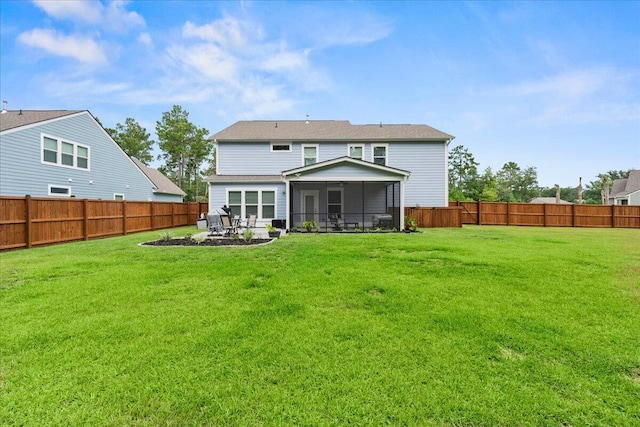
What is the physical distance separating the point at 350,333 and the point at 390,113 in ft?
73.4

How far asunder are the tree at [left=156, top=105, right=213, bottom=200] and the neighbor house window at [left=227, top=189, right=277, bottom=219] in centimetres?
2856

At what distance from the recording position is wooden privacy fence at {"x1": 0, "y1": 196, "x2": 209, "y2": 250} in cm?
903

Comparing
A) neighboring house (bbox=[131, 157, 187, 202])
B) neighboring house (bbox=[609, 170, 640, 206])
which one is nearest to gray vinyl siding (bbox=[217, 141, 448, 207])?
neighboring house (bbox=[131, 157, 187, 202])

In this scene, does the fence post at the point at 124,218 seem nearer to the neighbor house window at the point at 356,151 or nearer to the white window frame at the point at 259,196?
the white window frame at the point at 259,196

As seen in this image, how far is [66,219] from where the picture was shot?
10.8 meters

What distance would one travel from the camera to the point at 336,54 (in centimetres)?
1750

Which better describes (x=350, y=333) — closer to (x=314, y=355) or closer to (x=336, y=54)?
(x=314, y=355)

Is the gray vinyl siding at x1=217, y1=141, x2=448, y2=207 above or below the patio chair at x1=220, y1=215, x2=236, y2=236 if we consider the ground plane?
above

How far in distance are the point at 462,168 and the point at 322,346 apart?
4813 centimetres

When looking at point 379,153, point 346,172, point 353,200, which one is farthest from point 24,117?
point 379,153

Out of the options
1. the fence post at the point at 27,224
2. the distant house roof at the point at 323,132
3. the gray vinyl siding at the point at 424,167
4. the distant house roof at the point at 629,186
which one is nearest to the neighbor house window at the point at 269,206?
the distant house roof at the point at 323,132

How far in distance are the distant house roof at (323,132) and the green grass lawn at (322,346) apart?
13.4 metres

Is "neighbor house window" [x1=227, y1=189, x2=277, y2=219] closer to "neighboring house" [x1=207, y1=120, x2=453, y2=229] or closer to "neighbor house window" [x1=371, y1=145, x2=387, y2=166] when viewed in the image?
"neighboring house" [x1=207, y1=120, x2=453, y2=229]

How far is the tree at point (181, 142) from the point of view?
4209 centimetres
